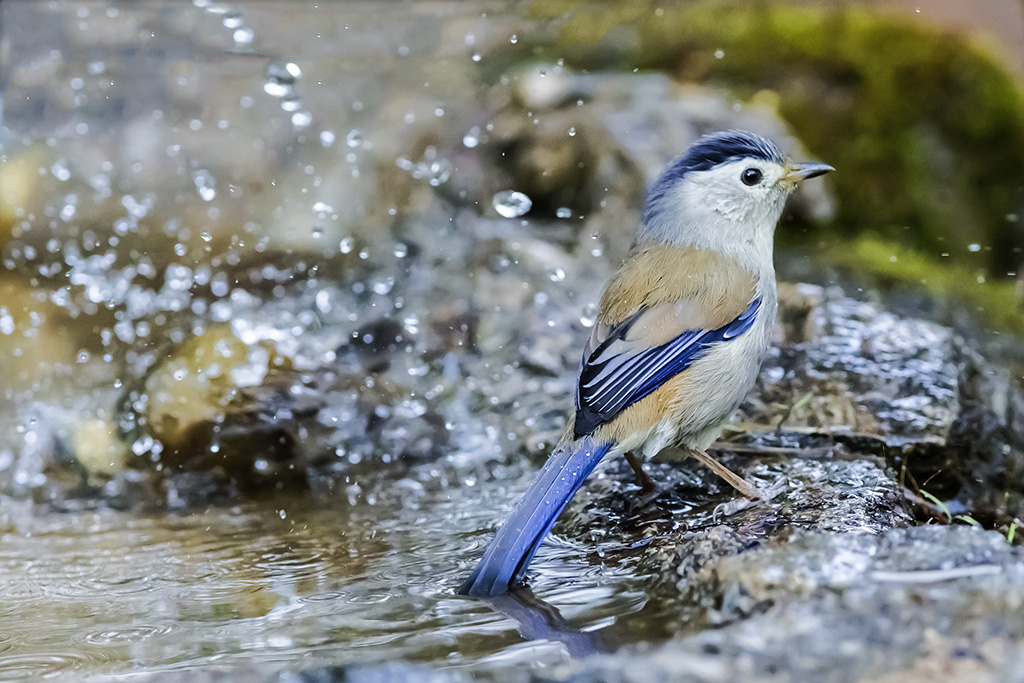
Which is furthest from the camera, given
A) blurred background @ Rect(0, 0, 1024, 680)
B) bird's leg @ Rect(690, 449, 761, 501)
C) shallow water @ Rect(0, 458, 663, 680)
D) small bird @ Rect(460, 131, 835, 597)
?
blurred background @ Rect(0, 0, 1024, 680)

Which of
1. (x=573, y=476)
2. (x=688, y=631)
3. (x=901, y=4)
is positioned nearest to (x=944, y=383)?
(x=573, y=476)

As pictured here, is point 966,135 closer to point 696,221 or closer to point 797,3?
point 797,3

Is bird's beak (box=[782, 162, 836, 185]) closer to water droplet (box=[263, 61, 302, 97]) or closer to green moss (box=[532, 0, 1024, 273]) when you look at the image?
green moss (box=[532, 0, 1024, 273])

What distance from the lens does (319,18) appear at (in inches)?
255

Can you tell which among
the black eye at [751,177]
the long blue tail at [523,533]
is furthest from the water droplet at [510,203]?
the long blue tail at [523,533]

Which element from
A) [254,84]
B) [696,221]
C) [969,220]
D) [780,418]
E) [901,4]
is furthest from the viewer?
[254,84]

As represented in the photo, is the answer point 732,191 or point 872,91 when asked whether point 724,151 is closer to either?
point 732,191

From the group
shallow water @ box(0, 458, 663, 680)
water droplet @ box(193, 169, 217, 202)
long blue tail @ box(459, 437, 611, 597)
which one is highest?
water droplet @ box(193, 169, 217, 202)

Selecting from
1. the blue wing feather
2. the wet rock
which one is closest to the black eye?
the blue wing feather

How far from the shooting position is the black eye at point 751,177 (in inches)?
132

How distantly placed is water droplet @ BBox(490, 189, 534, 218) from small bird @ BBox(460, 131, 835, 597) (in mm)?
2187

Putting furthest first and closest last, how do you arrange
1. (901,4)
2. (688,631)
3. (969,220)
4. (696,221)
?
1. (969,220)
2. (901,4)
3. (696,221)
4. (688,631)

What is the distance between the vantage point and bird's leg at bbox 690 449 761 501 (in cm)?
296

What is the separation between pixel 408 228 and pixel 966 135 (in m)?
3.60
